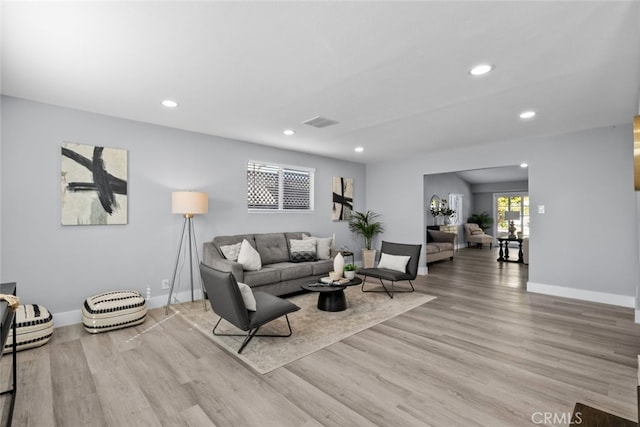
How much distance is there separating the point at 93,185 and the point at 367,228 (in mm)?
5220

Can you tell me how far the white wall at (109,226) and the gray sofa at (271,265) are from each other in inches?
11.5

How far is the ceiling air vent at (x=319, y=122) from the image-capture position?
4.06m

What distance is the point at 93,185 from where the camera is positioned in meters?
3.77

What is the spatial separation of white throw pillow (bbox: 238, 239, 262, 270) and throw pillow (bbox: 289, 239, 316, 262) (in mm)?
936

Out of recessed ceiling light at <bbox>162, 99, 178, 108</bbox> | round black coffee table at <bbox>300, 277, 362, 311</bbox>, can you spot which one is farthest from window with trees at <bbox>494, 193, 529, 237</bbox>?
recessed ceiling light at <bbox>162, 99, 178, 108</bbox>

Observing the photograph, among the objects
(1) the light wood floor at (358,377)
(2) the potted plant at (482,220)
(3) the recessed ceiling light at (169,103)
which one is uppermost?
(3) the recessed ceiling light at (169,103)

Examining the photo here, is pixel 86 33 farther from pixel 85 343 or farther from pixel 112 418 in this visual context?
pixel 85 343

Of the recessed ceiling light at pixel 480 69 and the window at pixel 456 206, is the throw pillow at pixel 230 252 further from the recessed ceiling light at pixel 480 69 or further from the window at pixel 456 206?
the window at pixel 456 206

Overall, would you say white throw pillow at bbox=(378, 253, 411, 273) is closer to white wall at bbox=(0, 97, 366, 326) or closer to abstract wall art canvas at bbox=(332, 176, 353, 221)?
abstract wall art canvas at bbox=(332, 176, 353, 221)

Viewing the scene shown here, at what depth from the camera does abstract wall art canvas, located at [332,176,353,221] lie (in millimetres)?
6909

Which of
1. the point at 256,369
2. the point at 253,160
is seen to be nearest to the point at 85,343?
the point at 256,369

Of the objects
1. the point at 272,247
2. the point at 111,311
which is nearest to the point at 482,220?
the point at 272,247

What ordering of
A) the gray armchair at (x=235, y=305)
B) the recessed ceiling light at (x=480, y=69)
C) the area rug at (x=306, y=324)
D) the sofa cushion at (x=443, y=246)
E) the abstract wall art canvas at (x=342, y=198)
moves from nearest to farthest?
the recessed ceiling light at (x=480, y=69), the gray armchair at (x=235, y=305), the area rug at (x=306, y=324), the abstract wall art canvas at (x=342, y=198), the sofa cushion at (x=443, y=246)

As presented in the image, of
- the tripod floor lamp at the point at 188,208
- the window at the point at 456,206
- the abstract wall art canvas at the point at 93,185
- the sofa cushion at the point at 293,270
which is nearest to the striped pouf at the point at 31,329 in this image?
the abstract wall art canvas at the point at 93,185
